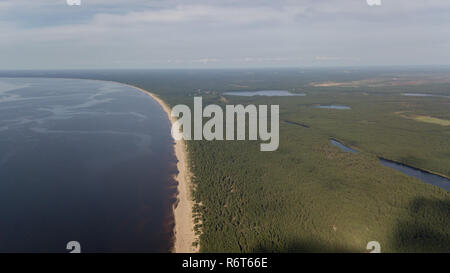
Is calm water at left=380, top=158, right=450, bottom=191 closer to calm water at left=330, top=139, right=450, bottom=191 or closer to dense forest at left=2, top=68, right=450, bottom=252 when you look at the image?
calm water at left=330, top=139, right=450, bottom=191

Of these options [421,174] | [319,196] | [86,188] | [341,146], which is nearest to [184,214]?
[86,188]

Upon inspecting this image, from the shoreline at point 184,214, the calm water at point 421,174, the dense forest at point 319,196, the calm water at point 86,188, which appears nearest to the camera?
the shoreline at point 184,214

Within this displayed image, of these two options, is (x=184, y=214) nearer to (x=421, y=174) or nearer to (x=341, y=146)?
(x=421, y=174)

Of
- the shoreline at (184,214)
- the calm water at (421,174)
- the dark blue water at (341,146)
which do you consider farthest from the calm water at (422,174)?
the shoreline at (184,214)

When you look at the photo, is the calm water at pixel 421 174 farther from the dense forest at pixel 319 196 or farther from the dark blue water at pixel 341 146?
the dark blue water at pixel 341 146

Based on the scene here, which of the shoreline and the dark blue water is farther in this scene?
the dark blue water

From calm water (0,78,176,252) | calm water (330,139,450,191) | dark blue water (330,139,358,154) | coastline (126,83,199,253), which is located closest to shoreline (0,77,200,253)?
coastline (126,83,199,253)

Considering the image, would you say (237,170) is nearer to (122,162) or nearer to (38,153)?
(122,162)

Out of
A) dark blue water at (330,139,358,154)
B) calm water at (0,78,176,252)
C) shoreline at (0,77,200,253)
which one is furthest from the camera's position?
dark blue water at (330,139,358,154)
